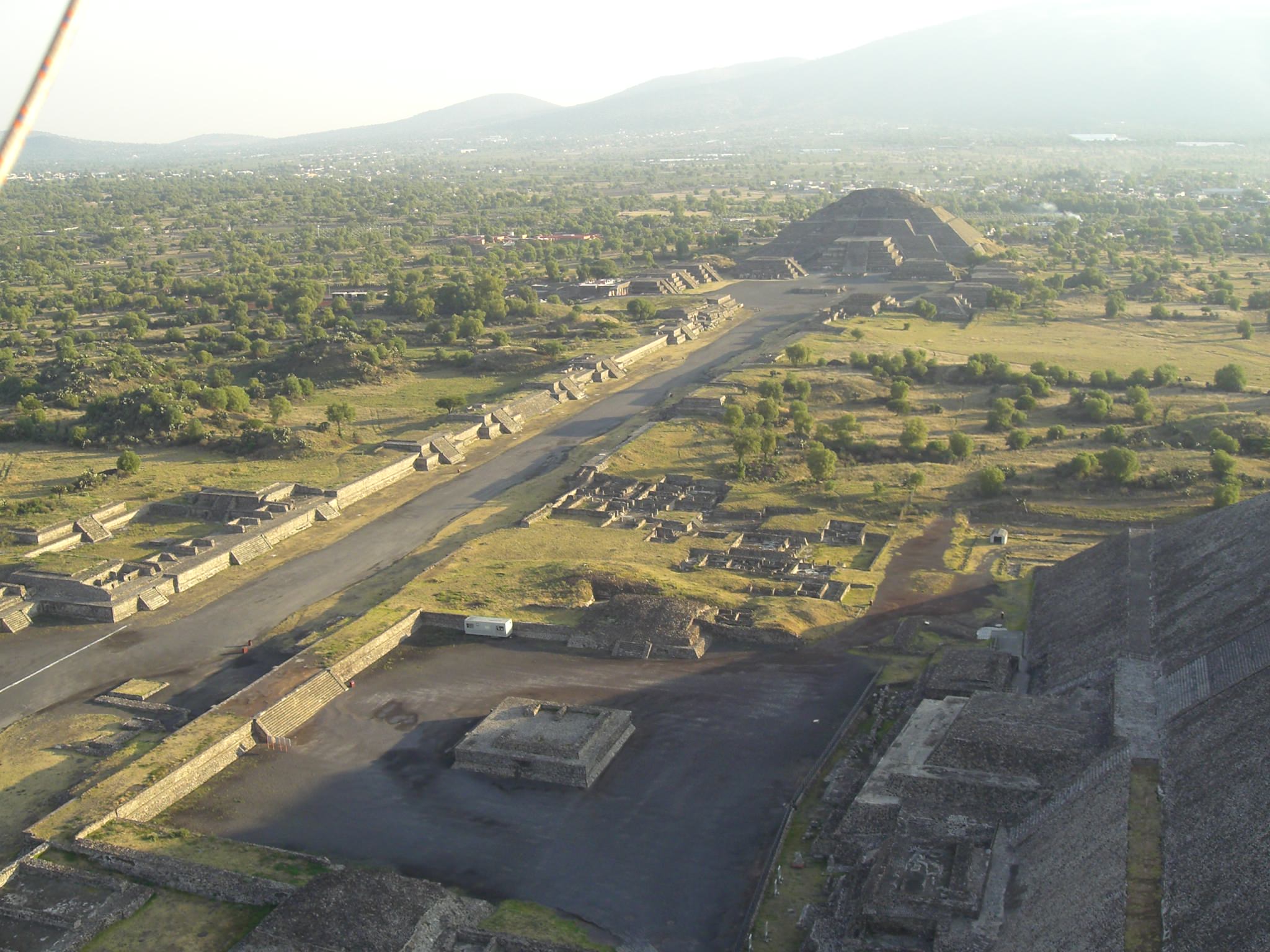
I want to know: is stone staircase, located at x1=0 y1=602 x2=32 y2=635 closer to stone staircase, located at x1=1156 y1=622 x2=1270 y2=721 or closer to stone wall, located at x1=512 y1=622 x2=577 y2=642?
stone wall, located at x1=512 y1=622 x2=577 y2=642

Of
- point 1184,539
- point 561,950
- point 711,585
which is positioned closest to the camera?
point 561,950

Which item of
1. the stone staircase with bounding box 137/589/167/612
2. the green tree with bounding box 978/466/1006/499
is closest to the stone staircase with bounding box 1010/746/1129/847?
the green tree with bounding box 978/466/1006/499

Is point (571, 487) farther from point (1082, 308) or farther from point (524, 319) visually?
point (1082, 308)

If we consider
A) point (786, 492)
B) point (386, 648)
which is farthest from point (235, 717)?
point (786, 492)

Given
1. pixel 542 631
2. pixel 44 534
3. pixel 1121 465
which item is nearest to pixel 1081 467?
pixel 1121 465

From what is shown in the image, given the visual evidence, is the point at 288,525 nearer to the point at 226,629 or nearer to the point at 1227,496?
the point at 226,629

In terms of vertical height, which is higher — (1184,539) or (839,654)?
(1184,539)

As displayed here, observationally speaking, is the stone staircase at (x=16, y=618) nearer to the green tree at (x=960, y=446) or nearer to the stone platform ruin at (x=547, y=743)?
the stone platform ruin at (x=547, y=743)
